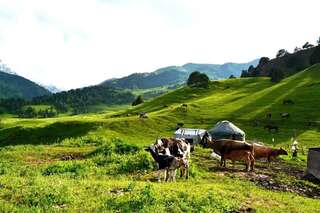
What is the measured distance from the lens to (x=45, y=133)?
283ft

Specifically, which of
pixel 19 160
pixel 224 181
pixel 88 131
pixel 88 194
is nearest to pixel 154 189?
pixel 88 194

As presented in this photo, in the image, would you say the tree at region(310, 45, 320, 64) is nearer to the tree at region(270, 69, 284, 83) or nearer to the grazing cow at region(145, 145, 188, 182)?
the tree at region(270, 69, 284, 83)

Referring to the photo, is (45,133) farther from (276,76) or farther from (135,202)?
(276,76)

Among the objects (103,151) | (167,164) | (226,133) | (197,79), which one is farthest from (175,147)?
(197,79)

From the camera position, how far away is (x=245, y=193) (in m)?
21.7

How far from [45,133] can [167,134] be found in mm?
24739

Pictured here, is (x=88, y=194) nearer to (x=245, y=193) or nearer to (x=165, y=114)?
(x=245, y=193)

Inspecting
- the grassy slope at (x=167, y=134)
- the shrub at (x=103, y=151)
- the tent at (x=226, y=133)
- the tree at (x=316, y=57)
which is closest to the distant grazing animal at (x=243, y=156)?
the grassy slope at (x=167, y=134)

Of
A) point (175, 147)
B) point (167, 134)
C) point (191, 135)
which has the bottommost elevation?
point (167, 134)

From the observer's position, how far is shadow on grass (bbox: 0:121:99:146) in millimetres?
83062

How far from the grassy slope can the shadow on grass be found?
19 centimetres

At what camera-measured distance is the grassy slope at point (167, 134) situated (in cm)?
1711

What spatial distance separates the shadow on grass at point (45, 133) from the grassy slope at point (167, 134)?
19cm

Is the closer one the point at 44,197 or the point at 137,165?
the point at 44,197
